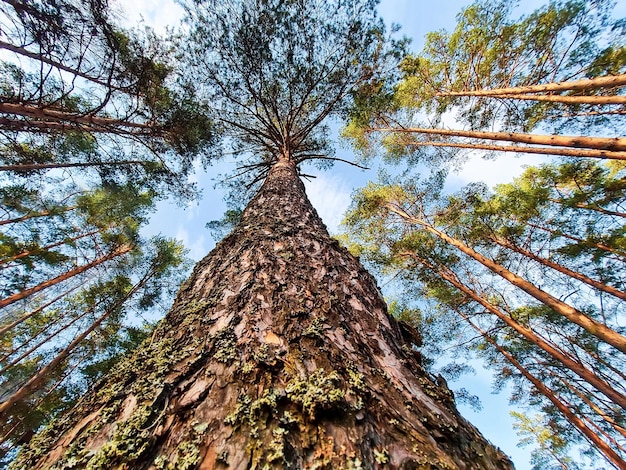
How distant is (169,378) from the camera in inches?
50.7

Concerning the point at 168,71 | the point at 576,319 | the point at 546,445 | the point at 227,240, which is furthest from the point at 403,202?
the point at 546,445

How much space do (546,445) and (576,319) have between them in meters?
9.75

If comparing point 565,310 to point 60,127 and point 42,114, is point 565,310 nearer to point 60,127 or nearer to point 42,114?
point 42,114

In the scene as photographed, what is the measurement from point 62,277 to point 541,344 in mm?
12191

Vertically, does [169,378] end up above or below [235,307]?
below

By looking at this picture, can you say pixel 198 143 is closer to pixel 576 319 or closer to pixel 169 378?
pixel 169 378

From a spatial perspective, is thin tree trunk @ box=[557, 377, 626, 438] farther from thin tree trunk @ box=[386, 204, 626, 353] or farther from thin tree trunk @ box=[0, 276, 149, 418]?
thin tree trunk @ box=[0, 276, 149, 418]

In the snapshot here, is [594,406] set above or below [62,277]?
above

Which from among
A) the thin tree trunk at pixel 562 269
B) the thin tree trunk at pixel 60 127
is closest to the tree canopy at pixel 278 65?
the thin tree trunk at pixel 60 127

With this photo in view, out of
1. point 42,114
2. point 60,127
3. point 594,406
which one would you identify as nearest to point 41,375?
point 60,127

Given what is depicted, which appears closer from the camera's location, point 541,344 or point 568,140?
point 568,140

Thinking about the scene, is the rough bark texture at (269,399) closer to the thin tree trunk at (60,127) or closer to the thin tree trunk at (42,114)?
the thin tree trunk at (42,114)

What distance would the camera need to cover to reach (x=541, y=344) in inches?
261

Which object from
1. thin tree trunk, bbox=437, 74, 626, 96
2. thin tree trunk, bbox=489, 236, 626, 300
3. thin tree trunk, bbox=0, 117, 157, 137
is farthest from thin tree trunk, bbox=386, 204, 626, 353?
thin tree trunk, bbox=0, 117, 157, 137
